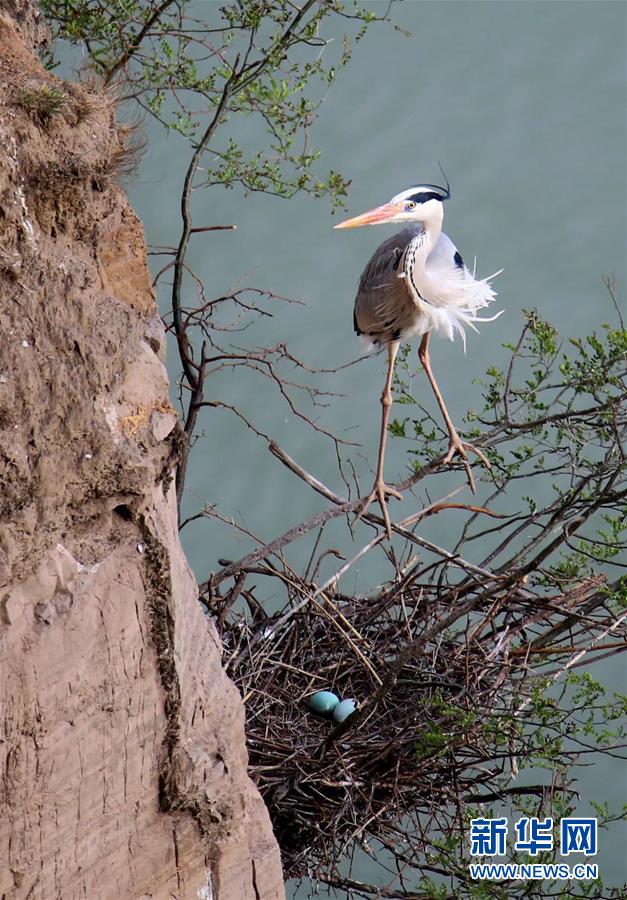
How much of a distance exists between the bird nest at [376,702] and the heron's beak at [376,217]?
60 cm

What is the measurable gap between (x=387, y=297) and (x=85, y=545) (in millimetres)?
1020

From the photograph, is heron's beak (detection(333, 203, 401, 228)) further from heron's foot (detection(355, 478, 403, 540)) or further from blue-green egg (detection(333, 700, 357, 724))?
blue-green egg (detection(333, 700, 357, 724))

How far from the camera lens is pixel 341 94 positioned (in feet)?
11.0

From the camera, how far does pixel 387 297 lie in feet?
7.39

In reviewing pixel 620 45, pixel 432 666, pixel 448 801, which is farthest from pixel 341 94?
pixel 448 801

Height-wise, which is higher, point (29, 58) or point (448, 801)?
point (29, 58)

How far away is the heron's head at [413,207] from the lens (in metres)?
2.07

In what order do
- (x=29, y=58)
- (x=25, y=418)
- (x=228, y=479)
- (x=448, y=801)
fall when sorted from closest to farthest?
(x=25, y=418) → (x=29, y=58) → (x=448, y=801) → (x=228, y=479)

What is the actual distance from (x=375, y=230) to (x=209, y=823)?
2.09m

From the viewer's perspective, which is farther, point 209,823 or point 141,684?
point 209,823

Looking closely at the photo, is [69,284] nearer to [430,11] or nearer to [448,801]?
[448,801]

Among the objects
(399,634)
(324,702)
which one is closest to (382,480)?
(399,634)

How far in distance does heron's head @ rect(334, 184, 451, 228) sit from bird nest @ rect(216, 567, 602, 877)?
620 mm

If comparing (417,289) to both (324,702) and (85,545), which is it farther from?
(85,545)
